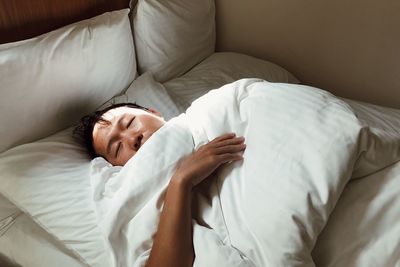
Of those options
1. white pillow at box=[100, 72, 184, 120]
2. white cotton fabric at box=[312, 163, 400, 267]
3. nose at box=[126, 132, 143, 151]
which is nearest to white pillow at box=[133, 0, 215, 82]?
white pillow at box=[100, 72, 184, 120]

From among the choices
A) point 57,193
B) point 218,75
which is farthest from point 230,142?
point 218,75

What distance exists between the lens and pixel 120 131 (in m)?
1.25

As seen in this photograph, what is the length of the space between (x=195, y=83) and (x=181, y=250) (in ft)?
3.14

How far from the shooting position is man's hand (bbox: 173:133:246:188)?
94cm

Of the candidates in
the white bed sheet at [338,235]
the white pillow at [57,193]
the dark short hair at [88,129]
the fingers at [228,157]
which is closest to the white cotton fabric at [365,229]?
the white bed sheet at [338,235]

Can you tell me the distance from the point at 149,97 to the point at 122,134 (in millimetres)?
333

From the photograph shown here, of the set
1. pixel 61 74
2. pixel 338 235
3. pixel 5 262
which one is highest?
pixel 61 74

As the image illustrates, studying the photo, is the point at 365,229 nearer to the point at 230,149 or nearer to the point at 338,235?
the point at 338,235

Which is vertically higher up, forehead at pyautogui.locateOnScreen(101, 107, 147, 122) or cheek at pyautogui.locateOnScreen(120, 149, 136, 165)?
forehead at pyautogui.locateOnScreen(101, 107, 147, 122)

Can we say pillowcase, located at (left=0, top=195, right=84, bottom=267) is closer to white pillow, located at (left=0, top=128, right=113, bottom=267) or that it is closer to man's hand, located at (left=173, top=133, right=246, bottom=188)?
white pillow, located at (left=0, top=128, right=113, bottom=267)

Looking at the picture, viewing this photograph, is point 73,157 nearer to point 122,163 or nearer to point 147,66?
point 122,163

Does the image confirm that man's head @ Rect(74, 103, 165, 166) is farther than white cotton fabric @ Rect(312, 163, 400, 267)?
Yes

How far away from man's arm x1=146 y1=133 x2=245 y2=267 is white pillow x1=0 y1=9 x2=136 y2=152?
0.53 m

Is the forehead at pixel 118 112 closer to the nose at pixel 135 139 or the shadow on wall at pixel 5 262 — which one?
the nose at pixel 135 139
